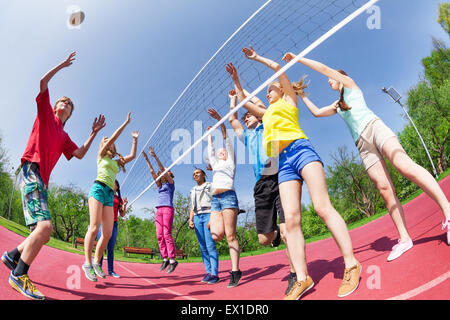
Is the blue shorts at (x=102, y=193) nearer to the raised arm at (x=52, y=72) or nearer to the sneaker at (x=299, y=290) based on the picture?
the raised arm at (x=52, y=72)

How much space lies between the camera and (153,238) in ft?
119

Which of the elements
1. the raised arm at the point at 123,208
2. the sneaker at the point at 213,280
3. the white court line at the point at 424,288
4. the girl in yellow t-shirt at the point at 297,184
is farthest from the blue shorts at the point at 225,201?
the raised arm at the point at 123,208

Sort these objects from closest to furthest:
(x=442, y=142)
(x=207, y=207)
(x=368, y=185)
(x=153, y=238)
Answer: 1. (x=207, y=207)
2. (x=442, y=142)
3. (x=368, y=185)
4. (x=153, y=238)

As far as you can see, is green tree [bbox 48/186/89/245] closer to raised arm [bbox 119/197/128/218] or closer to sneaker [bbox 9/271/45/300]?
raised arm [bbox 119/197/128/218]

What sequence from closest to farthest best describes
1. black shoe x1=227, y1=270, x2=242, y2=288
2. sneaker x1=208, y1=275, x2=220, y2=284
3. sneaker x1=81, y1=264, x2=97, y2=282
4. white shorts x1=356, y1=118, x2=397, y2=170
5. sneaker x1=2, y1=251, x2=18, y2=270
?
sneaker x1=2, y1=251, x2=18, y2=270
white shorts x1=356, y1=118, x2=397, y2=170
black shoe x1=227, y1=270, x2=242, y2=288
sneaker x1=81, y1=264, x2=97, y2=282
sneaker x1=208, y1=275, x2=220, y2=284

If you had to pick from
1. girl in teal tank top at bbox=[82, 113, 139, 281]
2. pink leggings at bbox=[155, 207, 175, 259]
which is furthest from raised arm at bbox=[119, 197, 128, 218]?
girl in teal tank top at bbox=[82, 113, 139, 281]

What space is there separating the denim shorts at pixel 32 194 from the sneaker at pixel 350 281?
9.93ft

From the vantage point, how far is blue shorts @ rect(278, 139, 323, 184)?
2586 millimetres

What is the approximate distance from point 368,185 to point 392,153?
33.7 m

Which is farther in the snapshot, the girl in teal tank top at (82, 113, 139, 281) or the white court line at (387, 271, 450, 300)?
the girl in teal tank top at (82, 113, 139, 281)

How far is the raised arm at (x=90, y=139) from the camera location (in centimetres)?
341

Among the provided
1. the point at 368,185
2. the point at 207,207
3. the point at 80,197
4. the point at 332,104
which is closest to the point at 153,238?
the point at 80,197

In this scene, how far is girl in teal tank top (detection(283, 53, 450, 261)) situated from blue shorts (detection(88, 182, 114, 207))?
3469 mm
